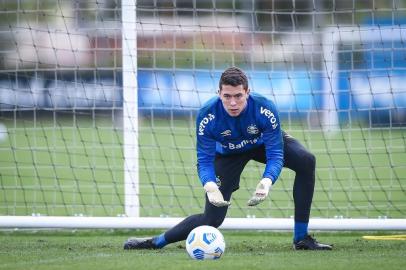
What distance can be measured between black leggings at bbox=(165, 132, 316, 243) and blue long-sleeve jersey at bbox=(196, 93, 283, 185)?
283 millimetres

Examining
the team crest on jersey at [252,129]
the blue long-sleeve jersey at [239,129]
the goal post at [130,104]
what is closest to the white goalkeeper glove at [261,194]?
the blue long-sleeve jersey at [239,129]

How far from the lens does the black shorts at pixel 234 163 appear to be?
8.04 metres

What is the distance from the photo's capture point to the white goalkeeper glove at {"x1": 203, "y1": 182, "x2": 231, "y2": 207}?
24.6ft

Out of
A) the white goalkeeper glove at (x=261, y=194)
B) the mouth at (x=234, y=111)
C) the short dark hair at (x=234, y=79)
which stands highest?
the short dark hair at (x=234, y=79)

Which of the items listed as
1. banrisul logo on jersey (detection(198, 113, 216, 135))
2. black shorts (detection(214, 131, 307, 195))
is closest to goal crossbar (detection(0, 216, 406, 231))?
black shorts (detection(214, 131, 307, 195))

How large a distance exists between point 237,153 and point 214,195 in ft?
2.19

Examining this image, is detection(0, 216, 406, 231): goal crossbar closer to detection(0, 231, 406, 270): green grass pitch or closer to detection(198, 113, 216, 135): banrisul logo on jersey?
detection(0, 231, 406, 270): green grass pitch

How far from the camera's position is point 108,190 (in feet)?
44.4

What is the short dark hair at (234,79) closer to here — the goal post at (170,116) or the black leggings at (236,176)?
the black leggings at (236,176)

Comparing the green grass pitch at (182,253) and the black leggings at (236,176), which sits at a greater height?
the black leggings at (236,176)

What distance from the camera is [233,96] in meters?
7.43

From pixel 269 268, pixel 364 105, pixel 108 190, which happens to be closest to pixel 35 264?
pixel 269 268

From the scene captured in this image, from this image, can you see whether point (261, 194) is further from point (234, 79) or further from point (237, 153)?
point (234, 79)

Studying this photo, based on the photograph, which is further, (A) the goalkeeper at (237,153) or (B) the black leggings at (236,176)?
(B) the black leggings at (236,176)
